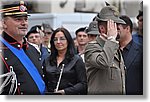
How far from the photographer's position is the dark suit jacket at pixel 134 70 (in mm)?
3781

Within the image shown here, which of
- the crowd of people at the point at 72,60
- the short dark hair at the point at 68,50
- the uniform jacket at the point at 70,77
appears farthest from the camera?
the short dark hair at the point at 68,50

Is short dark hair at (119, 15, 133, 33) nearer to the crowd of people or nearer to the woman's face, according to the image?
the crowd of people

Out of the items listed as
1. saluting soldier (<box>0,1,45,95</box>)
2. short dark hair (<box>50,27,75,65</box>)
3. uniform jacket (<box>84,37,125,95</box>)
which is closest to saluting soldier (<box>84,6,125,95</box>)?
uniform jacket (<box>84,37,125,95</box>)

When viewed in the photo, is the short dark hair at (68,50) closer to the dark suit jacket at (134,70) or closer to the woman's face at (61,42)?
the woman's face at (61,42)

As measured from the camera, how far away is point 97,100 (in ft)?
12.3

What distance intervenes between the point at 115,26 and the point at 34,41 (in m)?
0.88

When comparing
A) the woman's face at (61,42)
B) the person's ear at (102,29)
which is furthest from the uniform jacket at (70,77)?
the person's ear at (102,29)

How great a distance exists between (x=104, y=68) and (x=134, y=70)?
0.93 feet

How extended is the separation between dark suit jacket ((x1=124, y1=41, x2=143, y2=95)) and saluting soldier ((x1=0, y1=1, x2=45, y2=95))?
1.79ft

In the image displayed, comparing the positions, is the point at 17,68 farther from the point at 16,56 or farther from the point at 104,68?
the point at 104,68

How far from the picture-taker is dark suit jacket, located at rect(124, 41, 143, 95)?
3781mm

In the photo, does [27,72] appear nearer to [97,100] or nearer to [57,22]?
[97,100]

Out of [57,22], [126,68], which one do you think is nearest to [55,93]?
[126,68]

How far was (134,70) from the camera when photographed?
12.6 ft
